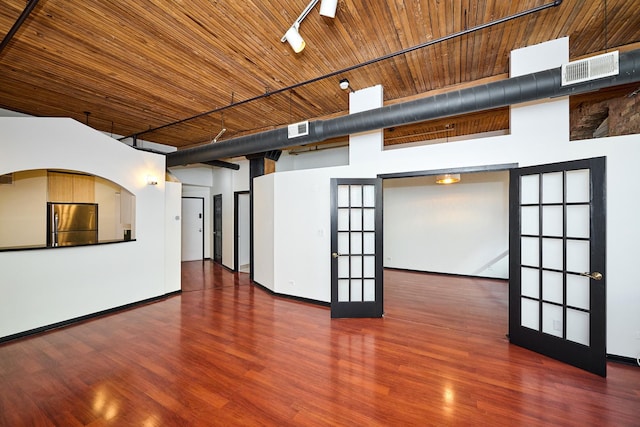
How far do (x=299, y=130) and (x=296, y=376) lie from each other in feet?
9.96

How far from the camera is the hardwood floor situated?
199 centimetres

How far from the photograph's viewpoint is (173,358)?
2.78 meters

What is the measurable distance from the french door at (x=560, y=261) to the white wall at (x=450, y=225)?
3.21m

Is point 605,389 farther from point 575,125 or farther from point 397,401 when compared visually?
point 575,125

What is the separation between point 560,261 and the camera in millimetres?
2791

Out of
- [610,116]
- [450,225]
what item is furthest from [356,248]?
[610,116]

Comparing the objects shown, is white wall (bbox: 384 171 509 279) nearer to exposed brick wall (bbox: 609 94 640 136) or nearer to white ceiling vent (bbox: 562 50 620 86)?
exposed brick wall (bbox: 609 94 640 136)

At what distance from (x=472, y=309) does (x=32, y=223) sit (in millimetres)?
7895

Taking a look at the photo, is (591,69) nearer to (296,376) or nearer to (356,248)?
(356,248)

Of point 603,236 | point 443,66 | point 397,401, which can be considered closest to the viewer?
point 397,401

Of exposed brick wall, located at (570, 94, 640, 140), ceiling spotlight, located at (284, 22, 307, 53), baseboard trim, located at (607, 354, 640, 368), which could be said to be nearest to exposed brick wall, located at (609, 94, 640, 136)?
exposed brick wall, located at (570, 94, 640, 140)

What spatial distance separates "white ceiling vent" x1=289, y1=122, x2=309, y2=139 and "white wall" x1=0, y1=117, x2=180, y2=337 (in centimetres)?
280

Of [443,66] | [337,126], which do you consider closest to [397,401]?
[337,126]

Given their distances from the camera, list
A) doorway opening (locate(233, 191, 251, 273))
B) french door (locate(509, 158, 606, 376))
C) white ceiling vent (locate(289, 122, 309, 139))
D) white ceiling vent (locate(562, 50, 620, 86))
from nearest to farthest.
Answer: white ceiling vent (locate(562, 50, 620, 86))
french door (locate(509, 158, 606, 376))
white ceiling vent (locate(289, 122, 309, 139))
doorway opening (locate(233, 191, 251, 273))
